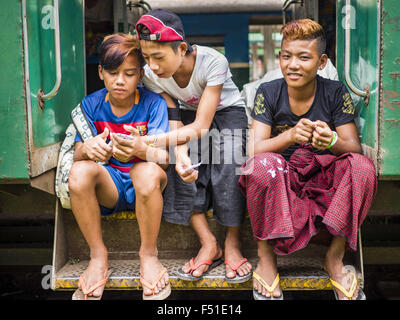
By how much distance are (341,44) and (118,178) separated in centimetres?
164

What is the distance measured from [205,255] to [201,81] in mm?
900

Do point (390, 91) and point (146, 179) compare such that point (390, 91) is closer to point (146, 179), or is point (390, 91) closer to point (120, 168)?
point (146, 179)

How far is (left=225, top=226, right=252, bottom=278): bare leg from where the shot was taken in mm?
2014

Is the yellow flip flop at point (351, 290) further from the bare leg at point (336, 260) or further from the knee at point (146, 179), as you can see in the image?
the knee at point (146, 179)

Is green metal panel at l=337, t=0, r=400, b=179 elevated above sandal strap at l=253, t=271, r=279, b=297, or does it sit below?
above

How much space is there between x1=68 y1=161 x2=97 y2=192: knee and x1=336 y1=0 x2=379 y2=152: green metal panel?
4.27 feet

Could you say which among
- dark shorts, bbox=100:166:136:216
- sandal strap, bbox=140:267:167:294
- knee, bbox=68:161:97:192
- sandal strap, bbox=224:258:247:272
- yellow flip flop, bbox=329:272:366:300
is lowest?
yellow flip flop, bbox=329:272:366:300

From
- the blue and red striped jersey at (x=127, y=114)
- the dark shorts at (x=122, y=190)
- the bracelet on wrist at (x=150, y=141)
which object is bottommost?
the dark shorts at (x=122, y=190)

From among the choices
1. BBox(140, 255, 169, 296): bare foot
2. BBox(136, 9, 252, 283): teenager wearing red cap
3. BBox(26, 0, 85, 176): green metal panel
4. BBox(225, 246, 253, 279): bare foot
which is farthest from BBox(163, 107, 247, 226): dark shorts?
BBox(26, 0, 85, 176): green metal panel

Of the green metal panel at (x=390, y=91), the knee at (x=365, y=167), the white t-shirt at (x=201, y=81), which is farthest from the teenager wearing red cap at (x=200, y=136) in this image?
the green metal panel at (x=390, y=91)

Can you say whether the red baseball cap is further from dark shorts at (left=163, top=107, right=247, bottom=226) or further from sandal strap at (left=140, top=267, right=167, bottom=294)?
sandal strap at (left=140, top=267, right=167, bottom=294)

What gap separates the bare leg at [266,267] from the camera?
6.24ft

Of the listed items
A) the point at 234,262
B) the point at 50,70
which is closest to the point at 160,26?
the point at 50,70

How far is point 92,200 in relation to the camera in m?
1.94
